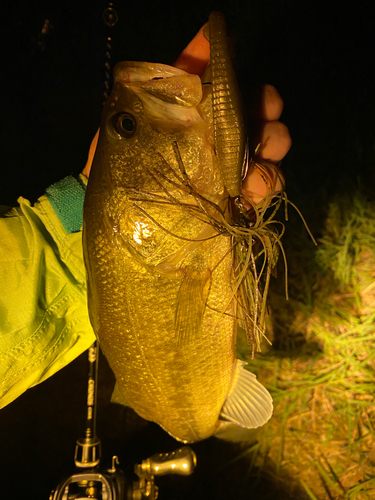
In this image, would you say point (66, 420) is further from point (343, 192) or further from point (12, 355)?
point (343, 192)

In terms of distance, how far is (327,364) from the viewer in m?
2.17

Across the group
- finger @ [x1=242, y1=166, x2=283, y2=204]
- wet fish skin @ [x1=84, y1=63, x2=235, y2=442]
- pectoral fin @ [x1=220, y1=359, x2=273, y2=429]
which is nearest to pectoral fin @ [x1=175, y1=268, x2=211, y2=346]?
wet fish skin @ [x1=84, y1=63, x2=235, y2=442]

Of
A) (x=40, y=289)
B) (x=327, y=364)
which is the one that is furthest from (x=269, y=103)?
(x=327, y=364)

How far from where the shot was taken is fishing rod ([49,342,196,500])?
168cm

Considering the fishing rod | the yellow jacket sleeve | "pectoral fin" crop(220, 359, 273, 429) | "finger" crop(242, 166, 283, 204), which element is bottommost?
the fishing rod

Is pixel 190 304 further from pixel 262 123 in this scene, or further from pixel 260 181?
pixel 262 123

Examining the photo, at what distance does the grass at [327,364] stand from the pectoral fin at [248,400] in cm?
84

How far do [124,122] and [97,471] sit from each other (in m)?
1.85

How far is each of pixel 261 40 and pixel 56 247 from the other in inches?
74.0

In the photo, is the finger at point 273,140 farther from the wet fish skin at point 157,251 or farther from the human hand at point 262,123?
the wet fish skin at point 157,251

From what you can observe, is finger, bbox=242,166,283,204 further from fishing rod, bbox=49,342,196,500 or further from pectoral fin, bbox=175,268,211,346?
fishing rod, bbox=49,342,196,500

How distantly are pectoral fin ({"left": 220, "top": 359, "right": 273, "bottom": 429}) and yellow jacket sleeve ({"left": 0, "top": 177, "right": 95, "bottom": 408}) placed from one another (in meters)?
0.76

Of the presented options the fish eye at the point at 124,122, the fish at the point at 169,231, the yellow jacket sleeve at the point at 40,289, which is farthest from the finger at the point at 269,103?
the yellow jacket sleeve at the point at 40,289

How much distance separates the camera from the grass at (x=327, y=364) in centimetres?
205
